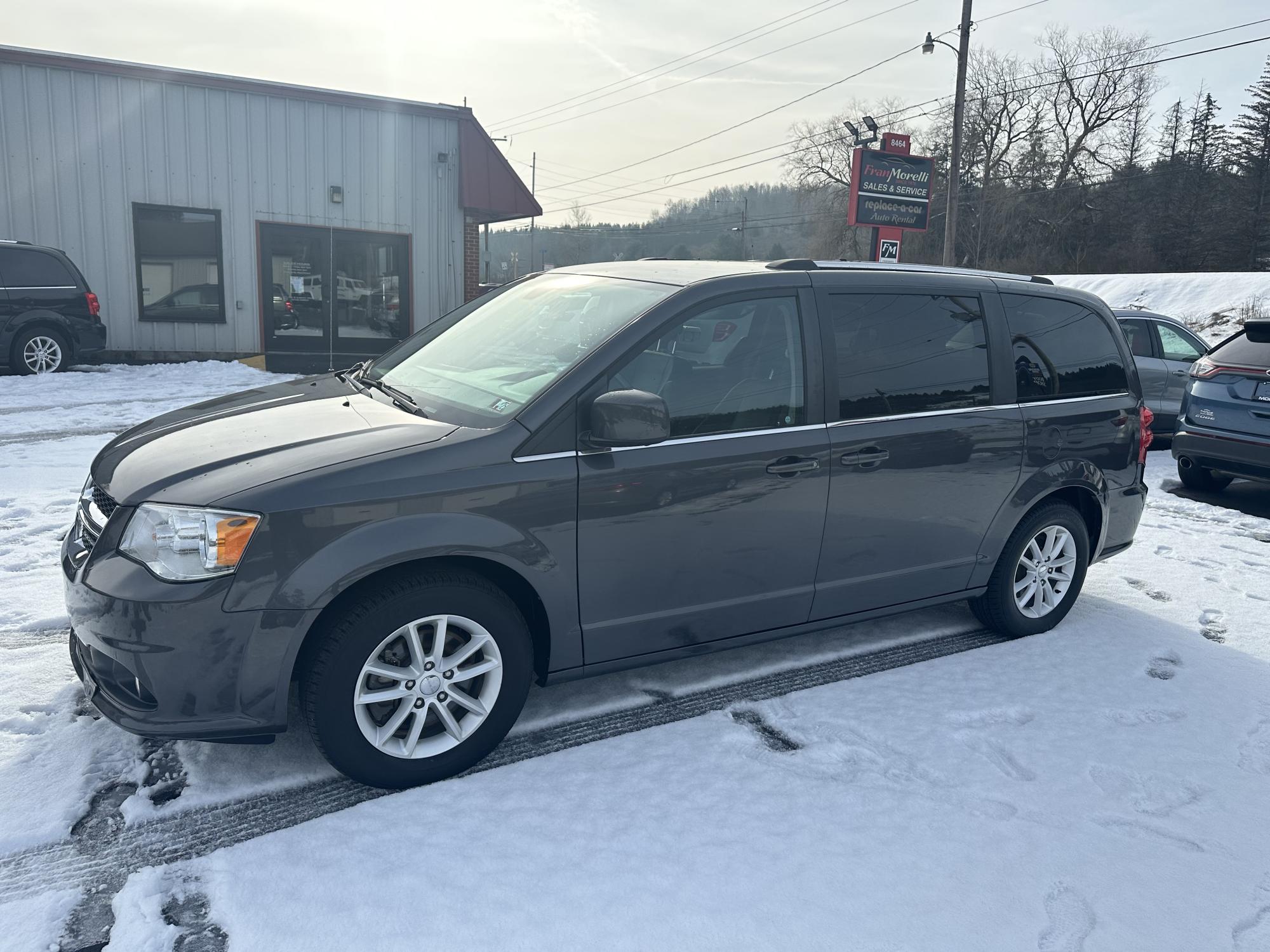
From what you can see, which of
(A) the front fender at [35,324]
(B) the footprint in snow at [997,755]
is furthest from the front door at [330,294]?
(B) the footprint in snow at [997,755]

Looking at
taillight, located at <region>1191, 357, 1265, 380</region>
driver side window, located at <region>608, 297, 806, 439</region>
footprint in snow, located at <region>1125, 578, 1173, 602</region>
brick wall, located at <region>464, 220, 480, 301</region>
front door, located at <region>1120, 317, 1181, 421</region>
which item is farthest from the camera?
brick wall, located at <region>464, 220, 480, 301</region>

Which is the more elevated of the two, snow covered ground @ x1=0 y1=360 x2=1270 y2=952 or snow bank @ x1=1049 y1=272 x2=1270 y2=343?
snow bank @ x1=1049 y1=272 x2=1270 y2=343

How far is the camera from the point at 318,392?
13.1ft

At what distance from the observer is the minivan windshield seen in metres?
3.42

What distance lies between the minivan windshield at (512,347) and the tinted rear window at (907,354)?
869mm

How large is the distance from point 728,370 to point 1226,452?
247 inches

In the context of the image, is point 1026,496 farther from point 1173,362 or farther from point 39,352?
point 39,352

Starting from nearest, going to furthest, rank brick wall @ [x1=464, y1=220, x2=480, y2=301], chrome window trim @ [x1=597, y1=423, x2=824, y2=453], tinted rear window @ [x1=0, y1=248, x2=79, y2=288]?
chrome window trim @ [x1=597, y1=423, x2=824, y2=453]
tinted rear window @ [x1=0, y1=248, x2=79, y2=288]
brick wall @ [x1=464, y1=220, x2=480, y2=301]

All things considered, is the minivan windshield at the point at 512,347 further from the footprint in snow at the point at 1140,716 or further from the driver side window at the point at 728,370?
the footprint in snow at the point at 1140,716

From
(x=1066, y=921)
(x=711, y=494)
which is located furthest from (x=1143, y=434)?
(x=1066, y=921)

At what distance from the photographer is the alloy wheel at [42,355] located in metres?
12.4

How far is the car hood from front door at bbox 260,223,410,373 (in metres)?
13.2

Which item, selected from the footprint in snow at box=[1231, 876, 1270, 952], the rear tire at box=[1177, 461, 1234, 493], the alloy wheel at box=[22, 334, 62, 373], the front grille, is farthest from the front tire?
the alloy wheel at box=[22, 334, 62, 373]

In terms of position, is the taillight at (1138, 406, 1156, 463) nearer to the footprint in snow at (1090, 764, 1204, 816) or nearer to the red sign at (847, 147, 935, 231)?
the footprint in snow at (1090, 764, 1204, 816)
